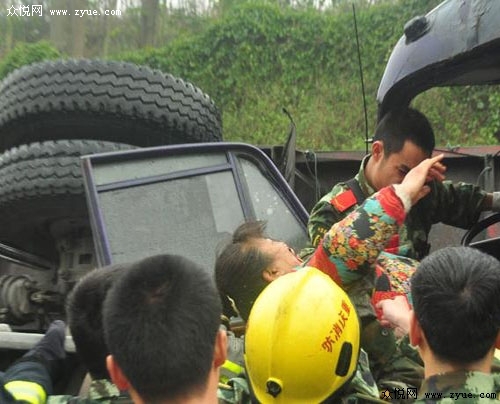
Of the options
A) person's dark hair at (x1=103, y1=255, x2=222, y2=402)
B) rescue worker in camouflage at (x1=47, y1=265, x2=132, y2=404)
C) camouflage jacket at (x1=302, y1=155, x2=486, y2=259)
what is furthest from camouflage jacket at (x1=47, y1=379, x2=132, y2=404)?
camouflage jacket at (x1=302, y1=155, x2=486, y2=259)

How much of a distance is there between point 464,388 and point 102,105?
110 inches

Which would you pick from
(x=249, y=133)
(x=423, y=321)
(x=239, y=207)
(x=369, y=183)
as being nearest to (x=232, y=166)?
(x=239, y=207)

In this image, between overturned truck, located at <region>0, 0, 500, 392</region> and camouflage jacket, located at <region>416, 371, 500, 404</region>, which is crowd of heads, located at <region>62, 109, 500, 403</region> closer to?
camouflage jacket, located at <region>416, 371, 500, 404</region>

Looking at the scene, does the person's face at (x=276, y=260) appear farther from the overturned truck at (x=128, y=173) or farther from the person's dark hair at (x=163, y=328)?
the overturned truck at (x=128, y=173)

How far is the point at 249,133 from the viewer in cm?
1378

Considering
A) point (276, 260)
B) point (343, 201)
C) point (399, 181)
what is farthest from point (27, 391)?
point (399, 181)

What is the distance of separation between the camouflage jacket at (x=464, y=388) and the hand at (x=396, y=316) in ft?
1.20

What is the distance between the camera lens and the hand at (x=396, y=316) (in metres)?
2.01

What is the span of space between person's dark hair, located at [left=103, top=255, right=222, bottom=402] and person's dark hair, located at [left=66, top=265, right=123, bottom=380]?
1.09ft

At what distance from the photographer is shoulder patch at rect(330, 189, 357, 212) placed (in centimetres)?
272

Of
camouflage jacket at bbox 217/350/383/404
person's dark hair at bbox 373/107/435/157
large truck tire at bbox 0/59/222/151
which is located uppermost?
large truck tire at bbox 0/59/222/151

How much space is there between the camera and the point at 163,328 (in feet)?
4.76

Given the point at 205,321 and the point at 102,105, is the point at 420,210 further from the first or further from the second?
the point at 102,105

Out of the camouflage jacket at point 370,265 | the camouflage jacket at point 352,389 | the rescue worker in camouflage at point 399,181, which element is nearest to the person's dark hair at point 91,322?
the camouflage jacket at point 352,389
